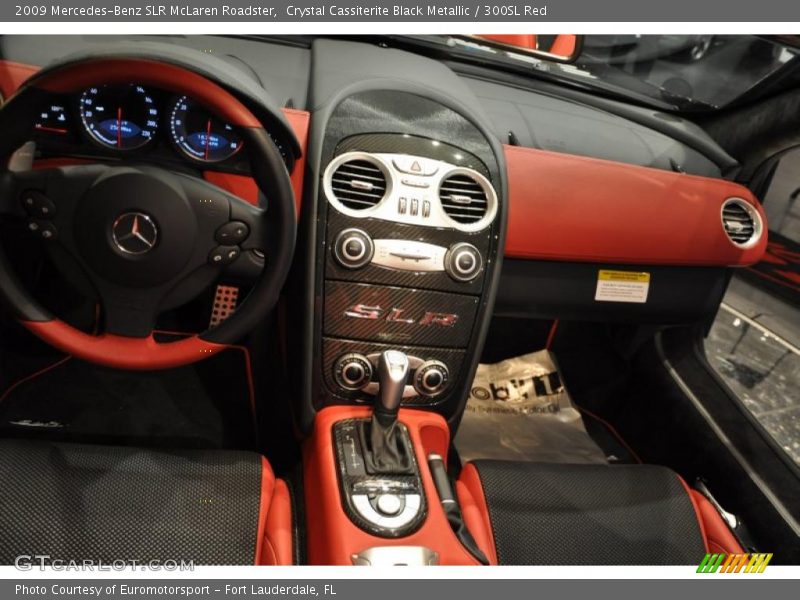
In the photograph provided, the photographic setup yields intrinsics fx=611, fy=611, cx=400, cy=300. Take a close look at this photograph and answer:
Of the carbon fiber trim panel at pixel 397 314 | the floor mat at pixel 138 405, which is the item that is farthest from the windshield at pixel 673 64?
the floor mat at pixel 138 405

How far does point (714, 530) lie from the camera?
1360 millimetres

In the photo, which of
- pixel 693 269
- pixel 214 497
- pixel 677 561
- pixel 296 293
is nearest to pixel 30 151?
pixel 296 293

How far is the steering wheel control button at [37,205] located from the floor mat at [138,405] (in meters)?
0.80

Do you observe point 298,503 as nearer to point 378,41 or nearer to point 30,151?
point 30,151

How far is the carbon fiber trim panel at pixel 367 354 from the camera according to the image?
1.35m

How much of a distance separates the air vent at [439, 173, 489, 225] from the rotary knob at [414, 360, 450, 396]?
331 mm

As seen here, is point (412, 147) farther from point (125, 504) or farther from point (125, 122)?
point (125, 504)

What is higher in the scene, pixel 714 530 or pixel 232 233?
pixel 232 233

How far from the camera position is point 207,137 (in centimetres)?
115

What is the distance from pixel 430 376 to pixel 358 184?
1.51 feet

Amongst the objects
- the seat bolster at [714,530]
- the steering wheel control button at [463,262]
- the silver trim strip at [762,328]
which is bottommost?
the silver trim strip at [762,328]

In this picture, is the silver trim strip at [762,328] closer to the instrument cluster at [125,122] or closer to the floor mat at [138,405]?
the floor mat at [138,405]

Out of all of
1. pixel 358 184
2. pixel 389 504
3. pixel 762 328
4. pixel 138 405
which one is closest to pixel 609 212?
pixel 358 184

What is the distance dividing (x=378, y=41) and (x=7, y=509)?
57.2 inches
